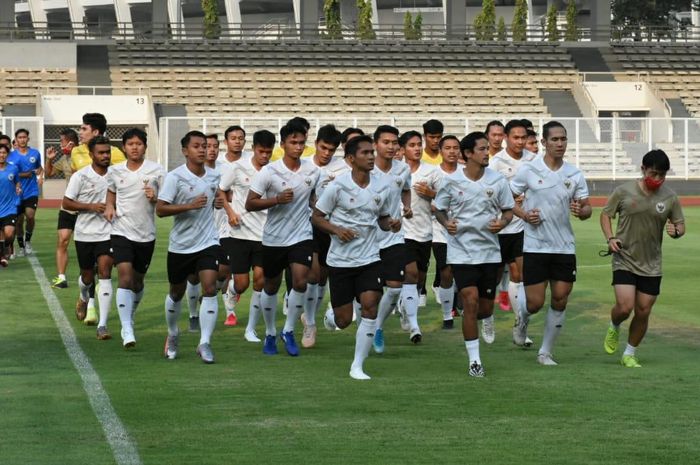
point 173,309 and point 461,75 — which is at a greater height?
point 461,75

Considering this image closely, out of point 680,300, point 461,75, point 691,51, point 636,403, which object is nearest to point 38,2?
point 461,75

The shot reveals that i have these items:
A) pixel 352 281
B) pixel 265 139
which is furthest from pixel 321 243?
pixel 352 281

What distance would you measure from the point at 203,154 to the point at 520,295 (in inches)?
132

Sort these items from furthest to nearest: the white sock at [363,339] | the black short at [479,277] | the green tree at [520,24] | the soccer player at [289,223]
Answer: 1. the green tree at [520,24]
2. the soccer player at [289,223]
3. the black short at [479,277]
4. the white sock at [363,339]

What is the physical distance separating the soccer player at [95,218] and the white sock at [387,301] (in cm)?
277

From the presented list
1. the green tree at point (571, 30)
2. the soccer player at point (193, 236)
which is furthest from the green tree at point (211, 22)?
the soccer player at point (193, 236)

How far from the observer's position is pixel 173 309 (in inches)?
474

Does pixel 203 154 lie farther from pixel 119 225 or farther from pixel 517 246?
pixel 517 246

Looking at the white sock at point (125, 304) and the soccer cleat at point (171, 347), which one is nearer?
the soccer cleat at point (171, 347)

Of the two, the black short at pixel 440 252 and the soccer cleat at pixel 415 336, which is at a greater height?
the black short at pixel 440 252

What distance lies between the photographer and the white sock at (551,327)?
1165cm

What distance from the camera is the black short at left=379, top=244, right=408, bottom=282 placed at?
38.5 ft

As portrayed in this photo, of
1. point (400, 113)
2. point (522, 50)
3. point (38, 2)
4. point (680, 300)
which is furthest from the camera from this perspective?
point (38, 2)

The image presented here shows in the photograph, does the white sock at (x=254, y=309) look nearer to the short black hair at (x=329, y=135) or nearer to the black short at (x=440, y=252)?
the short black hair at (x=329, y=135)
